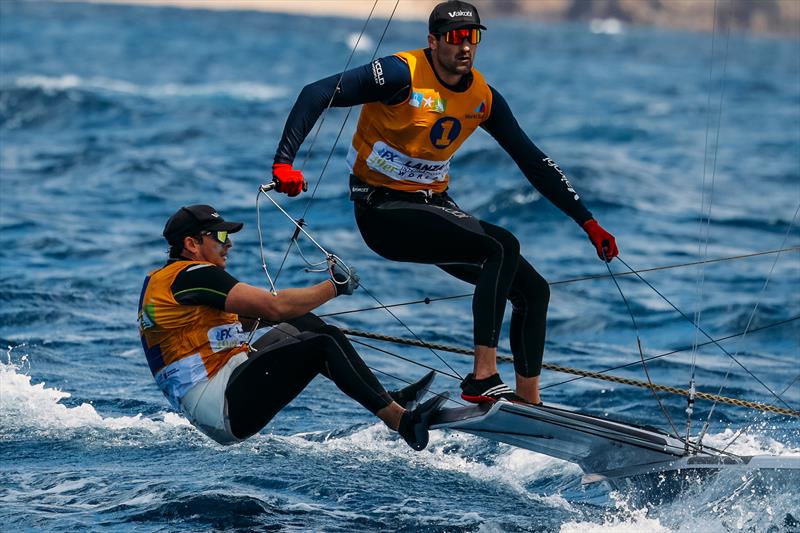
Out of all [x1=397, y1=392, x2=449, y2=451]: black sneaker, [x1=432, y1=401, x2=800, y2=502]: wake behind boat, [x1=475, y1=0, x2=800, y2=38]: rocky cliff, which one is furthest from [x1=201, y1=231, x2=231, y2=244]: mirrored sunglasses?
[x1=475, y1=0, x2=800, y2=38]: rocky cliff

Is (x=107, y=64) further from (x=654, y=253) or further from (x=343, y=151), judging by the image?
(x=654, y=253)

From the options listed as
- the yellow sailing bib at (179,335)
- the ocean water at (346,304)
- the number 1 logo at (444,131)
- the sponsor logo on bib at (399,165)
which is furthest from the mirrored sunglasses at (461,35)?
the yellow sailing bib at (179,335)

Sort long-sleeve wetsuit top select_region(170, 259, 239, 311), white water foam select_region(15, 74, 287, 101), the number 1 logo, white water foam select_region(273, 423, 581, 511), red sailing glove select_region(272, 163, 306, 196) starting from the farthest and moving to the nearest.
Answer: white water foam select_region(15, 74, 287, 101)
white water foam select_region(273, 423, 581, 511)
the number 1 logo
long-sleeve wetsuit top select_region(170, 259, 239, 311)
red sailing glove select_region(272, 163, 306, 196)

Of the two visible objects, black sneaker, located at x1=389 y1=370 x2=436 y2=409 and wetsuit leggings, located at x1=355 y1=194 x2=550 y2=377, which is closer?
wetsuit leggings, located at x1=355 y1=194 x2=550 y2=377

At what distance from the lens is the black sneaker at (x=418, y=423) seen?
20.8ft

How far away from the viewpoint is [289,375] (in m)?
6.44

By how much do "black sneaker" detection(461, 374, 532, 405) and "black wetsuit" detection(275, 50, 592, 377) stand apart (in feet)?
0.70

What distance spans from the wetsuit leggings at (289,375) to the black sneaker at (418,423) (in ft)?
0.47

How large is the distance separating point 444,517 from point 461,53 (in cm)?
243

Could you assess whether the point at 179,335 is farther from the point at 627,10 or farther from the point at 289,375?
the point at 627,10

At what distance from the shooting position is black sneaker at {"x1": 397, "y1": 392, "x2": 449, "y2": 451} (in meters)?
6.35

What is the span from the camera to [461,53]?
6387mm

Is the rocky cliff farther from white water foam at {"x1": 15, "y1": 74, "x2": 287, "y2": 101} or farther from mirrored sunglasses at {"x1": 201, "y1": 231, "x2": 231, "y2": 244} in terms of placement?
mirrored sunglasses at {"x1": 201, "y1": 231, "x2": 231, "y2": 244}

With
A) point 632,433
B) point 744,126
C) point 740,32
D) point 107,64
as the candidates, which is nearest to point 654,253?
point 632,433
